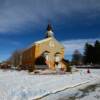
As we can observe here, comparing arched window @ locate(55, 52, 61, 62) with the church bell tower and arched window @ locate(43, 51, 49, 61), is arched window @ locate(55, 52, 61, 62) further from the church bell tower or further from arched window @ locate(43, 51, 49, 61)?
the church bell tower

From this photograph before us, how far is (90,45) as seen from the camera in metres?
93.8

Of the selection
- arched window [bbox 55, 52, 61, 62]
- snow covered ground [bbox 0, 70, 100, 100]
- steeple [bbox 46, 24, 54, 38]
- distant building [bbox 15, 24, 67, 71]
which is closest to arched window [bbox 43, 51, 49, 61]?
distant building [bbox 15, 24, 67, 71]

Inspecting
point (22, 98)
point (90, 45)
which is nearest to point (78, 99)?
point (22, 98)

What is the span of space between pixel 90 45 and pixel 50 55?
40248 mm

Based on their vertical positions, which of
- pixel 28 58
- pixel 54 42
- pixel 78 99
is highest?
pixel 54 42

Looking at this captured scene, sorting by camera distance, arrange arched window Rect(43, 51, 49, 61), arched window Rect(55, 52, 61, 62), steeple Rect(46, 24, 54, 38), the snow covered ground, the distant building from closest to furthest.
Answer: the snow covered ground, the distant building, arched window Rect(43, 51, 49, 61), arched window Rect(55, 52, 61, 62), steeple Rect(46, 24, 54, 38)

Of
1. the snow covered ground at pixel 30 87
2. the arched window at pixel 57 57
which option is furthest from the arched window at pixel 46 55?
the snow covered ground at pixel 30 87

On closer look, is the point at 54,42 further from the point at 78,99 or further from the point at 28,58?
the point at 78,99

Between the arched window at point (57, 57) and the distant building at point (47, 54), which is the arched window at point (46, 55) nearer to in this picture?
the distant building at point (47, 54)

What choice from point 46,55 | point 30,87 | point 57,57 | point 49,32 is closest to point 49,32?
point 49,32

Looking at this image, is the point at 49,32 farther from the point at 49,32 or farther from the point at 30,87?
the point at 30,87

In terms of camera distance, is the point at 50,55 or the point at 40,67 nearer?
the point at 40,67

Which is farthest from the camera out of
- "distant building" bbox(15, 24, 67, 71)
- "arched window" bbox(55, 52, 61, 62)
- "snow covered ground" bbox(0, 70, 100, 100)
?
"arched window" bbox(55, 52, 61, 62)

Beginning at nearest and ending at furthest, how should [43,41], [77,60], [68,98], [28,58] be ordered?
[68,98] → [43,41] → [28,58] → [77,60]
